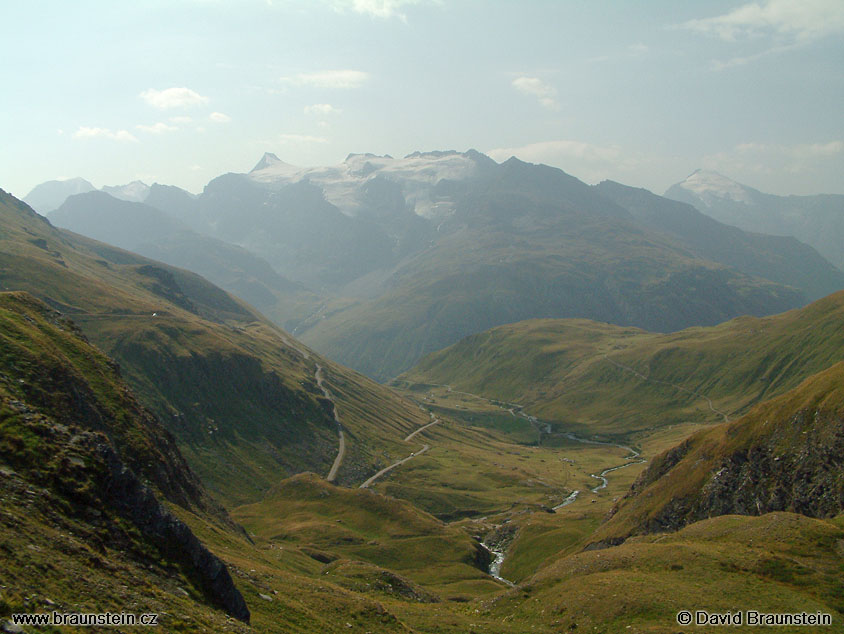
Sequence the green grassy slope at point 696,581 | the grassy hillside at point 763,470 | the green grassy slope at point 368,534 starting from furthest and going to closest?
the green grassy slope at point 368,534 < the grassy hillside at point 763,470 < the green grassy slope at point 696,581

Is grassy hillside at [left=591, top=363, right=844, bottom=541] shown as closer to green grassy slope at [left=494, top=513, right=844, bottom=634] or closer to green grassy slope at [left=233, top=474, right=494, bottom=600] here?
green grassy slope at [left=494, top=513, right=844, bottom=634]

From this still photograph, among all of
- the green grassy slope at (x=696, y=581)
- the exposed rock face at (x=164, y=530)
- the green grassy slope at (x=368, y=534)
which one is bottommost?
the green grassy slope at (x=368, y=534)

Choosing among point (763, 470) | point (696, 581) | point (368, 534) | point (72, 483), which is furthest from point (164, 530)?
point (368, 534)

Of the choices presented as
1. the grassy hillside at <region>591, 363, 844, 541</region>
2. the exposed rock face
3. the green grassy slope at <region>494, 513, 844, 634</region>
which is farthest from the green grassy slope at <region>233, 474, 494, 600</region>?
the exposed rock face

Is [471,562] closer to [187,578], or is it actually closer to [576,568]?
[576,568]

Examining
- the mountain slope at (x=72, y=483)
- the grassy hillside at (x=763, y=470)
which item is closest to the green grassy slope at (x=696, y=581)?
the grassy hillside at (x=763, y=470)

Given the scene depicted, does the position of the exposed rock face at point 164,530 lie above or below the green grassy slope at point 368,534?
above

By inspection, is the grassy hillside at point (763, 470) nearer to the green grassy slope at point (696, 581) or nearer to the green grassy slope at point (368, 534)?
the green grassy slope at point (696, 581)

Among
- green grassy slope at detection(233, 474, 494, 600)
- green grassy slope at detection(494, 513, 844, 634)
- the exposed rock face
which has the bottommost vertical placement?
green grassy slope at detection(233, 474, 494, 600)

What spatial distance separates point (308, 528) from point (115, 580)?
10422 centimetres

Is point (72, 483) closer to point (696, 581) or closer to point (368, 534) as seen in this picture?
point (696, 581)

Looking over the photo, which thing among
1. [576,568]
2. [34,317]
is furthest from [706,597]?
[34,317]

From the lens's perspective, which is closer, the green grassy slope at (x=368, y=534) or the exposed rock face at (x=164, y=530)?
the exposed rock face at (x=164, y=530)

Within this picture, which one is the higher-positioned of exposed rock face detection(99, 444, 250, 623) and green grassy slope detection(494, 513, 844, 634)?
exposed rock face detection(99, 444, 250, 623)
